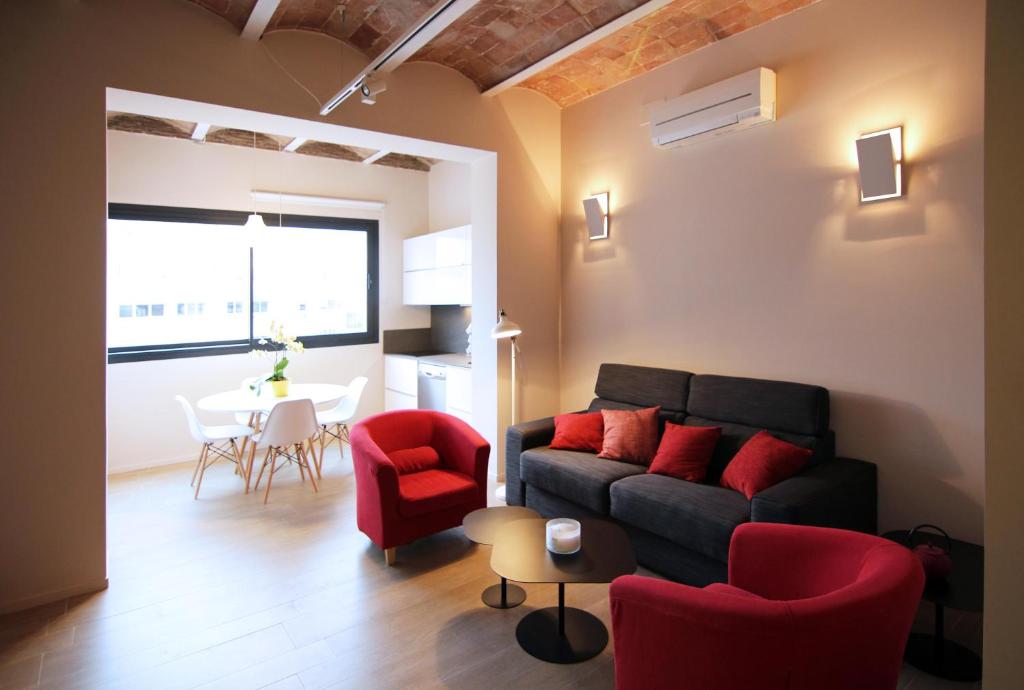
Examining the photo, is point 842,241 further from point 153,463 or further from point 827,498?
point 153,463

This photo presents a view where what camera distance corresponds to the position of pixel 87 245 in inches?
119

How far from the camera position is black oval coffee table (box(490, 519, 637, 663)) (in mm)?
2371

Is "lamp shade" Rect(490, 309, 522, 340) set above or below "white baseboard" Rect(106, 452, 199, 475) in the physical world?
above

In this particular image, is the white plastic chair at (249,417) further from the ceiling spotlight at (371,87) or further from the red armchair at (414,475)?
the ceiling spotlight at (371,87)

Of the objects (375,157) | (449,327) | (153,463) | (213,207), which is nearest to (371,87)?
(375,157)

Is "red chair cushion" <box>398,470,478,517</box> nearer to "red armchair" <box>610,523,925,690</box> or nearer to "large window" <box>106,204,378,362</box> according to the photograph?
"red armchair" <box>610,523,925,690</box>

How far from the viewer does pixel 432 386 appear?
578 centimetres

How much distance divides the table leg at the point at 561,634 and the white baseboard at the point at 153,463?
4025 millimetres

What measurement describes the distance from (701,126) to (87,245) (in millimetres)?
3516

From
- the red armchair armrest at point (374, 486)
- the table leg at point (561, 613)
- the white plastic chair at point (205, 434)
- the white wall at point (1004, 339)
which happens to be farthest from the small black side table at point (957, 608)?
the white plastic chair at point (205, 434)

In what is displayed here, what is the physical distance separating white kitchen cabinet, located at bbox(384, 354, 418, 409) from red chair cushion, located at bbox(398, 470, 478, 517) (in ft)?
7.85

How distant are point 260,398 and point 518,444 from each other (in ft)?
7.15

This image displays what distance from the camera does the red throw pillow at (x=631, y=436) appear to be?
12.0 feet

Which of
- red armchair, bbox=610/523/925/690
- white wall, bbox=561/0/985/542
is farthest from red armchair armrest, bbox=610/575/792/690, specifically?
white wall, bbox=561/0/985/542
